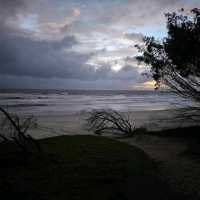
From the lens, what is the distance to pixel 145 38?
1152 cm

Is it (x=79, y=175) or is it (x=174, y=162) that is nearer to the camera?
(x=79, y=175)

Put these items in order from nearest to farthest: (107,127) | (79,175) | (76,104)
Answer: (79,175)
(107,127)
(76,104)

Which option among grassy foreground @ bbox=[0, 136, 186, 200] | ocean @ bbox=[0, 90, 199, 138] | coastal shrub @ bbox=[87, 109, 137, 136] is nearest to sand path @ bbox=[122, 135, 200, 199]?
grassy foreground @ bbox=[0, 136, 186, 200]

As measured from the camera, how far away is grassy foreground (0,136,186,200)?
5.33 meters

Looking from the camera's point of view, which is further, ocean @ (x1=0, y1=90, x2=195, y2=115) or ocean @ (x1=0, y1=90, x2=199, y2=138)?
ocean @ (x1=0, y1=90, x2=195, y2=115)

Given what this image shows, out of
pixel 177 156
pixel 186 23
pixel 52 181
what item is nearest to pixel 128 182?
pixel 52 181

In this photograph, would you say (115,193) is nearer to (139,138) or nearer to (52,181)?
(52,181)

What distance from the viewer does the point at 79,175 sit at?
20.8 ft

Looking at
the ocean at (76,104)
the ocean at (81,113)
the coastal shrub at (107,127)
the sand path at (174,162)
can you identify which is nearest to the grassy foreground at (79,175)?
the sand path at (174,162)

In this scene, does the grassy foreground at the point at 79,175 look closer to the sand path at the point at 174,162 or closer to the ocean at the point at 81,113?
the sand path at the point at 174,162

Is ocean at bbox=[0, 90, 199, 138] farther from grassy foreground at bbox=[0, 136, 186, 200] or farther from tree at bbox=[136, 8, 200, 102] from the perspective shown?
grassy foreground at bbox=[0, 136, 186, 200]

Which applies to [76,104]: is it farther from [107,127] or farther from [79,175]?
[79,175]

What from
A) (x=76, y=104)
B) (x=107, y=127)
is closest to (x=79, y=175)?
(x=107, y=127)

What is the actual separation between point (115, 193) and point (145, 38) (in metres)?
7.89
